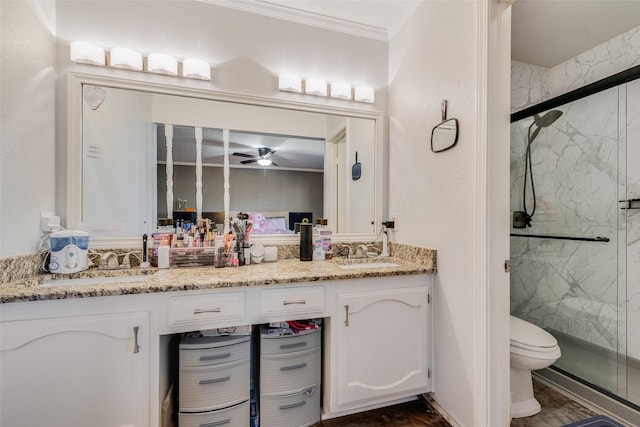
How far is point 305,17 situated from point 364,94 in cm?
68

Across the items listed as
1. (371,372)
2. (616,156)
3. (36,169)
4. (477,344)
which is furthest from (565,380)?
(36,169)

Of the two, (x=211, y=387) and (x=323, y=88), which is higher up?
(x=323, y=88)

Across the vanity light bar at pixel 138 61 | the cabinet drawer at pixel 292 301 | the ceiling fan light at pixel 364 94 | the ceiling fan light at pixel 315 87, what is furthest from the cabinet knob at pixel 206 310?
the ceiling fan light at pixel 364 94

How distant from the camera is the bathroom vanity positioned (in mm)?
1071

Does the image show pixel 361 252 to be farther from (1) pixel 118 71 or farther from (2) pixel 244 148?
(1) pixel 118 71

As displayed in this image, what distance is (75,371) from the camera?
111 cm

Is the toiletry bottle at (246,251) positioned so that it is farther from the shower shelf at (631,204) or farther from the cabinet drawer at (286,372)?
the shower shelf at (631,204)

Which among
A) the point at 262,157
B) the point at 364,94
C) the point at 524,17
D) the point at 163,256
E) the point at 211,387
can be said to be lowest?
the point at 211,387

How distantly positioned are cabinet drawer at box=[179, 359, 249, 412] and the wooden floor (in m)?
0.50

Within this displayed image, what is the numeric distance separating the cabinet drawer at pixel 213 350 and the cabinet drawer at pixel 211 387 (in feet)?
0.09

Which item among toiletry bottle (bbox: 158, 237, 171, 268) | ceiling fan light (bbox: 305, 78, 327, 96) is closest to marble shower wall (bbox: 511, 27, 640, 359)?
ceiling fan light (bbox: 305, 78, 327, 96)

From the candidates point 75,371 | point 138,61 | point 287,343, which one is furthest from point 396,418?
point 138,61

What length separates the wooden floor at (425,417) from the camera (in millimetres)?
1487

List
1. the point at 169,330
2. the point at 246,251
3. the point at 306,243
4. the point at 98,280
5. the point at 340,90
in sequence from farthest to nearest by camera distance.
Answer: the point at 340,90, the point at 306,243, the point at 246,251, the point at 98,280, the point at 169,330
